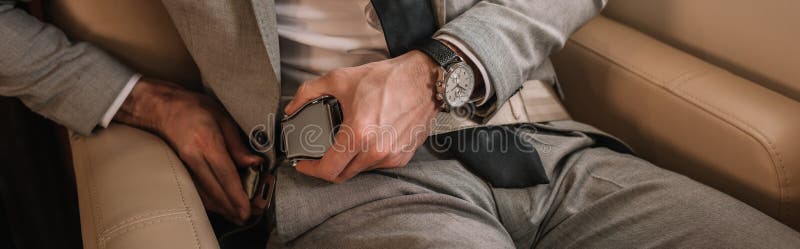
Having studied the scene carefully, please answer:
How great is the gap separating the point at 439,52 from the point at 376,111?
0.11m

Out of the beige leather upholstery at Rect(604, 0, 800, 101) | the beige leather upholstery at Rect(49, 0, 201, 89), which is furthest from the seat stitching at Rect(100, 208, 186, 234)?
the beige leather upholstery at Rect(604, 0, 800, 101)

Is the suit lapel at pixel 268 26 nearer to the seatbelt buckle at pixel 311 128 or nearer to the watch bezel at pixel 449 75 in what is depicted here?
the seatbelt buckle at pixel 311 128

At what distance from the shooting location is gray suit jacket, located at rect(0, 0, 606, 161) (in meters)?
0.70

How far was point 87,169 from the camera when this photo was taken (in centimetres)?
72

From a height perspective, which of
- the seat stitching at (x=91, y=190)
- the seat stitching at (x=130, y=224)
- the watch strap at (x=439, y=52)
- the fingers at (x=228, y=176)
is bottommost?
the fingers at (x=228, y=176)

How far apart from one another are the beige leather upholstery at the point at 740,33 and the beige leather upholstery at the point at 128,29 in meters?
0.74

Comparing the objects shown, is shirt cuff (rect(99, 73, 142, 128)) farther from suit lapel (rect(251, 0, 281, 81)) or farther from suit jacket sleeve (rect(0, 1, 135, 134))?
suit lapel (rect(251, 0, 281, 81))

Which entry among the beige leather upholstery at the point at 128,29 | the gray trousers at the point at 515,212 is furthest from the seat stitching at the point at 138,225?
the beige leather upholstery at the point at 128,29

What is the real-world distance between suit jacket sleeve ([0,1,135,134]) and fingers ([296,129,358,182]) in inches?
11.1

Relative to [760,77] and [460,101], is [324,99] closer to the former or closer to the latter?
[460,101]

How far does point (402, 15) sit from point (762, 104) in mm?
478

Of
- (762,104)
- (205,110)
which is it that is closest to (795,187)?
(762,104)

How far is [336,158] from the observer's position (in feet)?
2.20

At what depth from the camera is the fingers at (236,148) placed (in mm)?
805
